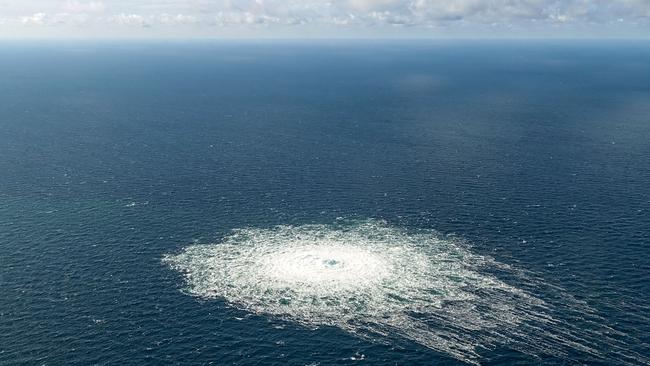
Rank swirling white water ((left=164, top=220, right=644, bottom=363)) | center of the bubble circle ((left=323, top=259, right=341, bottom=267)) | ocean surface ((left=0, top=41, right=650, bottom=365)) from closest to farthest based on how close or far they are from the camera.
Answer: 1. ocean surface ((left=0, top=41, right=650, bottom=365))
2. swirling white water ((left=164, top=220, right=644, bottom=363))
3. center of the bubble circle ((left=323, top=259, right=341, bottom=267))

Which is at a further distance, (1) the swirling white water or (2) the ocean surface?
(1) the swirling white water

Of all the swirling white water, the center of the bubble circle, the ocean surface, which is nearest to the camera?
the ocean surface

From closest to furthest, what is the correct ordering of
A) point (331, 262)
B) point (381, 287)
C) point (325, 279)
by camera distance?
point (381, 287), point (325, 279), point (331, 262)

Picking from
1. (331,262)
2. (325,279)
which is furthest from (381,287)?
(331,262)

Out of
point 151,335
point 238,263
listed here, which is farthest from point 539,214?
point 151,335

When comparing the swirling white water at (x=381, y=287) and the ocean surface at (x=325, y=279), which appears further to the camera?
the swirling white water at (x=381, y=287)

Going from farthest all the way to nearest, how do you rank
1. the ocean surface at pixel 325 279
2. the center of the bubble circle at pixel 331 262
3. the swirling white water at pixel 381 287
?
1. the center of the bubble circle at pixel 331 262
2. the swirling white water at pixel 381 287
3. the ocean surface at pixel 325 279

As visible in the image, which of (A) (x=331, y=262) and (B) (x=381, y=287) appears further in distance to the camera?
(A) (x=331, y=262)

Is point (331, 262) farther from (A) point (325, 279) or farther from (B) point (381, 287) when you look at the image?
(B) point (381, 287)
